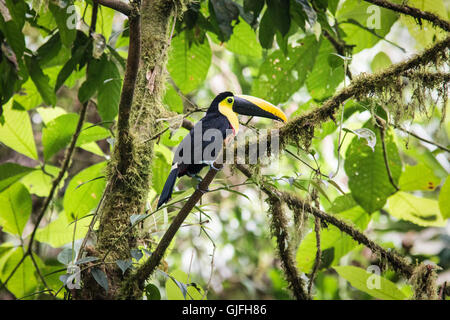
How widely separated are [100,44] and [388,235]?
161 inches

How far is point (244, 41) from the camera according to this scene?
281 cm

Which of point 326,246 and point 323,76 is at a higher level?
point 323,76

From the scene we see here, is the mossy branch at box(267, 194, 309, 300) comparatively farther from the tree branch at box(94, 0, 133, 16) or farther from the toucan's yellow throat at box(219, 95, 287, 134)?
the tree branch at box(94, 0, 133, 16)

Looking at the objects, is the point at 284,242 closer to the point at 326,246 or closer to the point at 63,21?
the point at 326,246

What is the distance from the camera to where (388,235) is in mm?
5059

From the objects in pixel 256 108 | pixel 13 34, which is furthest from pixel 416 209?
pixel 13 34

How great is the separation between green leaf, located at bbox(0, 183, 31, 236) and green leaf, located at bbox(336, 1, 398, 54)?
206 centimetres

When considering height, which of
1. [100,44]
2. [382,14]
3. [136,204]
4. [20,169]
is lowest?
[136,204]

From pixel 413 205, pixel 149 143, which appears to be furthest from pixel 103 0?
pixel 413 205

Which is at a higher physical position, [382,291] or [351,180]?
[351,180]

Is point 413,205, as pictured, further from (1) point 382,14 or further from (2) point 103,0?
(2) point 103,0

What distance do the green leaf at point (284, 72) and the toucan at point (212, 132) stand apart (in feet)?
0.94

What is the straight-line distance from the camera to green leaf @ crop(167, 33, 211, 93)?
269 centimetres

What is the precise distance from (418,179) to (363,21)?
0.94 metres
